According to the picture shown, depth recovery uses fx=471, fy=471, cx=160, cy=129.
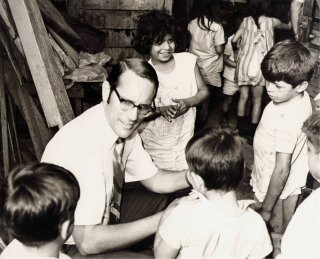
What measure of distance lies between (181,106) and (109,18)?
92.5 inches

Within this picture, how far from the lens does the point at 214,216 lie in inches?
81.6

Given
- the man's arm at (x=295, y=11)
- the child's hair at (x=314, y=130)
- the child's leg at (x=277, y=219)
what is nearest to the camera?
the child's hair at (x=314, y=130)

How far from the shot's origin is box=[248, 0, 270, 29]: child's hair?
18.1ft

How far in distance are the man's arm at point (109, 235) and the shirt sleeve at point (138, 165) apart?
59 cm

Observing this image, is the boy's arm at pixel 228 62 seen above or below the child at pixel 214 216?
below

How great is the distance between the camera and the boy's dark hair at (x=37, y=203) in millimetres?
1720

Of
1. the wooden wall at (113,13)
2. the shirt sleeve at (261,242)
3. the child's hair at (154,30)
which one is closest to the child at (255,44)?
the wooden wall at (113,13)

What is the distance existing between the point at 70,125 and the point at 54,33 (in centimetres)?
223

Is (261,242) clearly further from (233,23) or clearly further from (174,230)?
(233,23)

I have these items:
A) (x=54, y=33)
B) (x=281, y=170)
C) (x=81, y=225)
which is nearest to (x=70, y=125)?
(x=81, y=225)

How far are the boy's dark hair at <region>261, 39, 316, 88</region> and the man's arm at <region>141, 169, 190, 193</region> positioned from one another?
85 cm

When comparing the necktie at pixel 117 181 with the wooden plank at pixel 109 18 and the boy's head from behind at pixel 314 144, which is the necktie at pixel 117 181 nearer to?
the boy's head from behind at pixel 314 144

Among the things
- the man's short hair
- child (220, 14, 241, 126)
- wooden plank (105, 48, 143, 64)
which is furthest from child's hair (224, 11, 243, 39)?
the man's short hair

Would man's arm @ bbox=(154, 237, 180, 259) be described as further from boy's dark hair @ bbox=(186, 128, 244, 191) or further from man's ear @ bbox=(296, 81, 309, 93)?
man's ear @ bbox=(296, 81, 309, 93)
